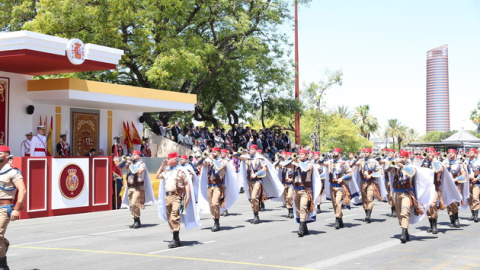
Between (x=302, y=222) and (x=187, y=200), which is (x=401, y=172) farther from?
(x=187, y=200)

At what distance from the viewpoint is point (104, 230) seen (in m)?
14.8

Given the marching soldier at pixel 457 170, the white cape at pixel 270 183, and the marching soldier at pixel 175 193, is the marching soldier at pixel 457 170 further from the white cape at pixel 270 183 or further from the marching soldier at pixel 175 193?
the marching soldier at pixel 175 193

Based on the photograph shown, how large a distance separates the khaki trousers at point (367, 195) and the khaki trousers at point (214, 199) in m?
4.38

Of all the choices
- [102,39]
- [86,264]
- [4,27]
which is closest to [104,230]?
[86,264]

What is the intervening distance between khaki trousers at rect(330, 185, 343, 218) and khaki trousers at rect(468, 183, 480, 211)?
4.04 meters

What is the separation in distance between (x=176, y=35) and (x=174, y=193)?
69.9ft

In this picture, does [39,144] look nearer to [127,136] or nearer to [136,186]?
[127,136]

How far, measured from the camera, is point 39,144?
21500mm

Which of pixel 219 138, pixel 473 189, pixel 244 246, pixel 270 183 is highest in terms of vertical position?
pixel 219 138

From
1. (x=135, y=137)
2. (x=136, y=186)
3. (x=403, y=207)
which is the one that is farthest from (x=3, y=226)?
(x=135, y=137)

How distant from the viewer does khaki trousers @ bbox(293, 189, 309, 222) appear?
13297 mm

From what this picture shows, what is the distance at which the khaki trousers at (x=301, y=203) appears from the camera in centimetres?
1330

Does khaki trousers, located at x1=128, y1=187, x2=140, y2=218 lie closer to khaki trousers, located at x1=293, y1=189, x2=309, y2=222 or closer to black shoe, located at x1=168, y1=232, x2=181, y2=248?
black shoe, located at x1=168, y1=232, x2=181, y2=248

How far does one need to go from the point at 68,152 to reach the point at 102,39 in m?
9.06
